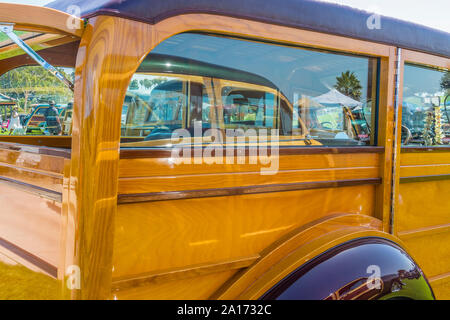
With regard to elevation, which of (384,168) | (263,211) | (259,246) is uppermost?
(384,168)

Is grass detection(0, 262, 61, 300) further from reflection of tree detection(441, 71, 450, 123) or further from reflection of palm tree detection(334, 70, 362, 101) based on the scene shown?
reflection of tree detection(441, 71, 450, 123)

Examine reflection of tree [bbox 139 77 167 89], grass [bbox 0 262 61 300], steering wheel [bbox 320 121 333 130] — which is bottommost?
grass [bbox 0 262 61 300]

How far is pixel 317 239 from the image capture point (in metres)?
1.62

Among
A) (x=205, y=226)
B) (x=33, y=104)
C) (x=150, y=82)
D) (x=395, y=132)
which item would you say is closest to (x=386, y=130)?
(x=395, y=132)

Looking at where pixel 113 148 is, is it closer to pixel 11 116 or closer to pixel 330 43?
pixel 330 43

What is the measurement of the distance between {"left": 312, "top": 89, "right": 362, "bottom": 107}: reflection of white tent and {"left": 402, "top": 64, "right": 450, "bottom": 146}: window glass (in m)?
0.36

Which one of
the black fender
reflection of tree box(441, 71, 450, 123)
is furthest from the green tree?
reflection of tree box(441, 71, 450, 123)

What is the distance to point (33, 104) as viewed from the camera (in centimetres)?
209

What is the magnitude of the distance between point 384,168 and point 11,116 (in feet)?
7.04

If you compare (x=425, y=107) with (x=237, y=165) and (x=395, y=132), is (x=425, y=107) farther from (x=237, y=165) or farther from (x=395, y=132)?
(x=237, y=165)

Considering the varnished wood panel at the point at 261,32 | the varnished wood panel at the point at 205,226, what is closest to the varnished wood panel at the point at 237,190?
the varnished wood panel at the point at 205,226

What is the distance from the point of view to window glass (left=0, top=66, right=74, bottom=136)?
6.34 feet

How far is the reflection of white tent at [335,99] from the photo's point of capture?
195 centimetres
